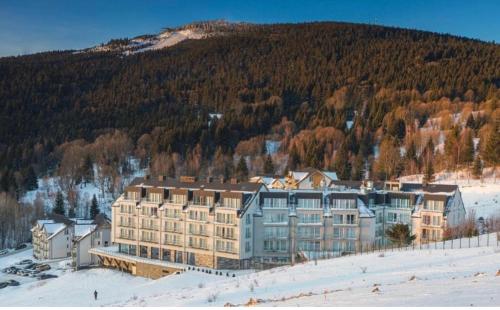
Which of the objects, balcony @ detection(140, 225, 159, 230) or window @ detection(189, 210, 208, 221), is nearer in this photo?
window @ detection(189, 210, 208, 221)

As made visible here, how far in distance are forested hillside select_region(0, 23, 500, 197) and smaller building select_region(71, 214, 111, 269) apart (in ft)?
96.8

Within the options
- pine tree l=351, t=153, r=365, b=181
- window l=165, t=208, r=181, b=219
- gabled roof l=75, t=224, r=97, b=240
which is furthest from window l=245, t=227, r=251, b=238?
pine tree l=351, t=153, r=365, b=181

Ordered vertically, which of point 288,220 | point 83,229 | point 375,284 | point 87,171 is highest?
point 87,171

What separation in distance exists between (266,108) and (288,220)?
85.2m

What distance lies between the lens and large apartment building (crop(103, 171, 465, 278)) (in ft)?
142

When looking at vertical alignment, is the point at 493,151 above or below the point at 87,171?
above

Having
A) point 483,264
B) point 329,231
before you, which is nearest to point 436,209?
point 329,231

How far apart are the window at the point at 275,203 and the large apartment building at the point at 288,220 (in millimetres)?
15

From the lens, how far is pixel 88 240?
2062 inches

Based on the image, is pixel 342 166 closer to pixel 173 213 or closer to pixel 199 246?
pixel 173 213

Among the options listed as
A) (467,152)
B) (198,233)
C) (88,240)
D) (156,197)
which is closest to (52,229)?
(88,240)

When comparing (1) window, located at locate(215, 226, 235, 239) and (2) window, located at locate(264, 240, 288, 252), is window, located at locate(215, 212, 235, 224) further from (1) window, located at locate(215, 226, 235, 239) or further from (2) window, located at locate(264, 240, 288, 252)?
(2) window, located at locate(264, 240, 288, 252)

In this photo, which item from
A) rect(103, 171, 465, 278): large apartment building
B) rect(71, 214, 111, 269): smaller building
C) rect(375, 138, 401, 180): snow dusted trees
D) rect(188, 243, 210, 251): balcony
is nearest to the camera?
rect(103, 171, 465, 278): large apartment building

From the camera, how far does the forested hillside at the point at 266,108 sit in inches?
3494
